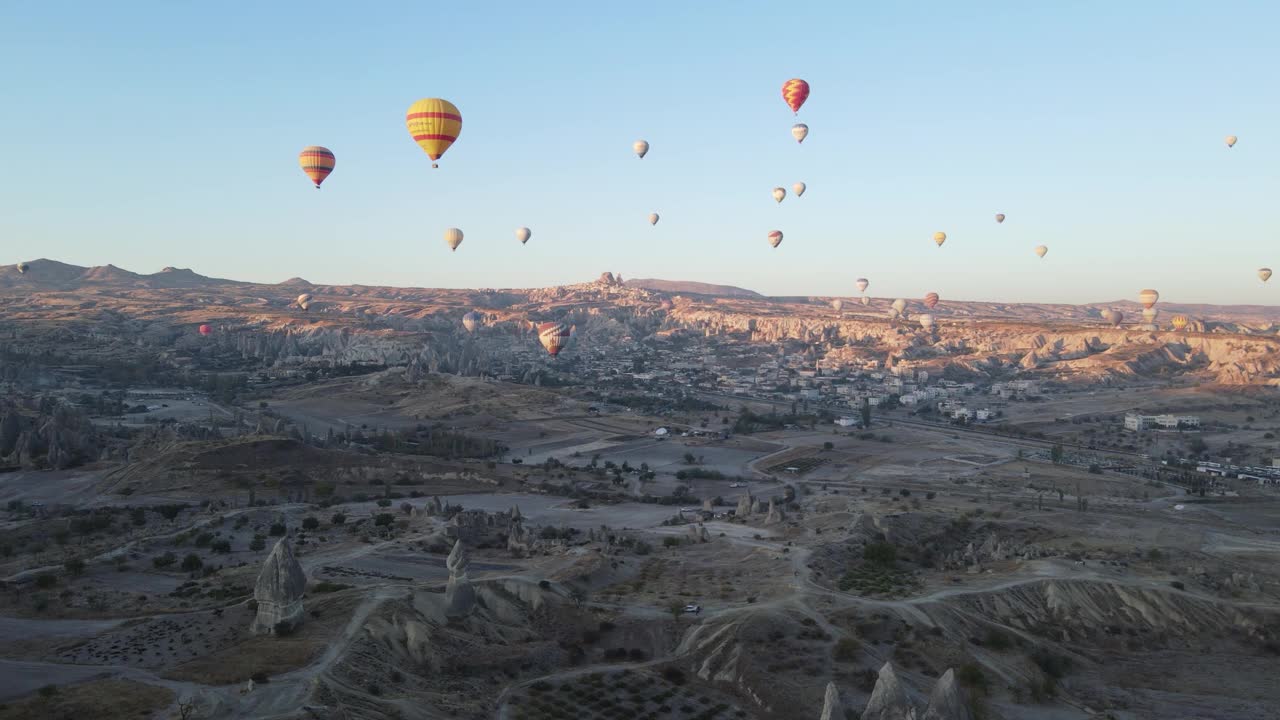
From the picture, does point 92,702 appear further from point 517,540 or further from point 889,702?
point 517,540

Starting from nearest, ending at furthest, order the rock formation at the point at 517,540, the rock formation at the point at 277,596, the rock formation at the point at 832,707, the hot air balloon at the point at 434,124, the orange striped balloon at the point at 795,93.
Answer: the rock formation at the point at 832,707
the rock formation at the point at 277,596
the rock formation at the point at 517,540
the hot air balloon at the point at 434,124
the orange striped balloon at the point at 795,93

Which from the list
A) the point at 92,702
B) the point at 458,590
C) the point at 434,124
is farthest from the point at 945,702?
the point at 434,124

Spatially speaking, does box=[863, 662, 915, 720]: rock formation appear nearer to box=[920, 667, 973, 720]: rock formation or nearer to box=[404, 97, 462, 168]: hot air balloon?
box=[920, 667, 973, 720]: rock formation

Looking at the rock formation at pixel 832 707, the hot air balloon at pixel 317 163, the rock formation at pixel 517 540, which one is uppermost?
the hot air balloon at pixel 317 163

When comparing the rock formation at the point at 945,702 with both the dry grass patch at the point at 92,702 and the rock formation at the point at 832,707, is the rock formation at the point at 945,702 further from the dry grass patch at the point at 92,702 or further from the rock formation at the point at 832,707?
the dry grass patch at the point at 92,702

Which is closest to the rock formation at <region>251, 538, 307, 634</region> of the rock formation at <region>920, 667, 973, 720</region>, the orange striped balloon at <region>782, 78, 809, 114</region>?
the rock formation at <region>920, 667, 973, 720</region>

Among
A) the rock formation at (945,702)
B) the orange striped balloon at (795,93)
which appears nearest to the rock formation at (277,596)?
the rock formation at (945,702)

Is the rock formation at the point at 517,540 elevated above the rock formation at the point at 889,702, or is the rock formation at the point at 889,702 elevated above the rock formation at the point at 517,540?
the rock formation at the point at 889,702
